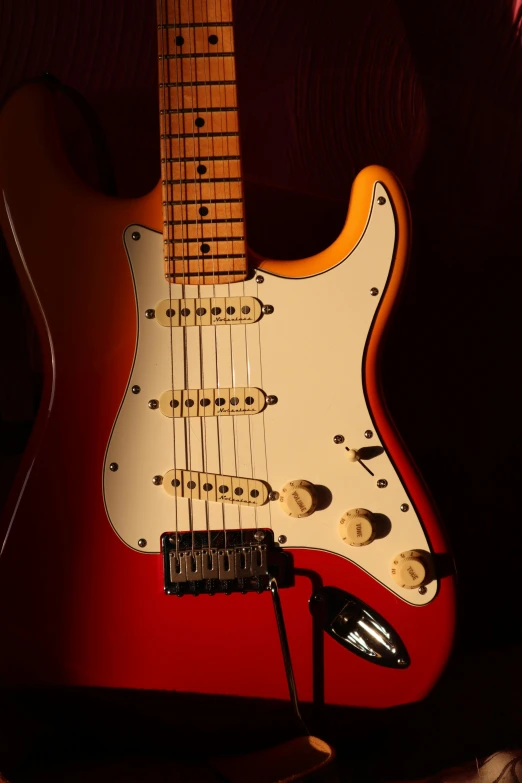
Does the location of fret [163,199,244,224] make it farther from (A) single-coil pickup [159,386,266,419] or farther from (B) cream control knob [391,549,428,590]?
(B) cream control knob [391,549,428,590]

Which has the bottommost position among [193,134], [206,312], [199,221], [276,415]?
[276,415]

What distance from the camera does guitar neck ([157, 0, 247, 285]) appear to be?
68cm

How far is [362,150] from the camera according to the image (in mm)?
914

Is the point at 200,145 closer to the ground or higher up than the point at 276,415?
higher up

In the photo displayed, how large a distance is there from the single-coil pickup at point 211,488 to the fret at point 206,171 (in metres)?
0.33

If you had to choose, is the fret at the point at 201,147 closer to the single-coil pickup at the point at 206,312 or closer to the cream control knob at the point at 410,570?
the single-coil pickup at the point at 206,312

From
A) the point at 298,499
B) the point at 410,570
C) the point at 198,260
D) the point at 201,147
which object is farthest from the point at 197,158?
the point at 410,570

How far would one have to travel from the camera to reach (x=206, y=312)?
2.19 ft

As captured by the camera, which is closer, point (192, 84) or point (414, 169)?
point (192, 84)

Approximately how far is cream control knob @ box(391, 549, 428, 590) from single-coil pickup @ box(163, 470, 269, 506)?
154mm

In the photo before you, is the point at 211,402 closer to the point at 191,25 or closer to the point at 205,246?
the point at 205,246

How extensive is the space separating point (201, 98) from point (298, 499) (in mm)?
472

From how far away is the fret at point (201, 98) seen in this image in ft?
2.31

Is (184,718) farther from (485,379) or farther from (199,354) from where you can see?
(485,379)
